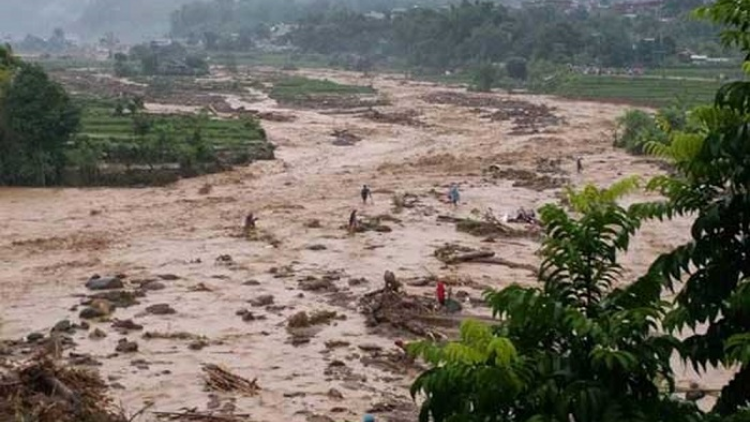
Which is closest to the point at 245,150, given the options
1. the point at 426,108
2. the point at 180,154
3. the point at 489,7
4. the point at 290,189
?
the point at 180,154

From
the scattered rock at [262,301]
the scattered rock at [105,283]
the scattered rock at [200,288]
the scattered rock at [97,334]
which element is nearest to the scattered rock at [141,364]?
the scattered rock at [97,334]

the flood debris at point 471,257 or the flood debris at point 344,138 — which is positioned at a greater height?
the flood debris at point 344,138

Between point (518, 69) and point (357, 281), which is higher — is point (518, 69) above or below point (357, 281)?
above

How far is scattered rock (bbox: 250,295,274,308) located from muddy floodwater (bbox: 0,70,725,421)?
0.46 feet

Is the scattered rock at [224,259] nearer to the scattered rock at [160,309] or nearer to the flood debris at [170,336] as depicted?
the scattered rock at [160,309]

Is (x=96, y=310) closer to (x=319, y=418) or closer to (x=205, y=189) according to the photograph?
(x=319, y=418)

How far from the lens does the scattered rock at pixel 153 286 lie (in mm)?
22266

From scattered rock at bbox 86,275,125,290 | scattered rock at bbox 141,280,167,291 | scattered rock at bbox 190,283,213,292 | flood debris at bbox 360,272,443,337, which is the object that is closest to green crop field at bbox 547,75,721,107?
flood debris at bbox 360,272,443,337

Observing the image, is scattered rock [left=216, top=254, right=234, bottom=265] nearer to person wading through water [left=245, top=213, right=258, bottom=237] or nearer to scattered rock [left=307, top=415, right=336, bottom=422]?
person wading through water [left=245, top=213, right=258, bottom=237]

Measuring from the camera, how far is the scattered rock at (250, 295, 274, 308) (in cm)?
2103

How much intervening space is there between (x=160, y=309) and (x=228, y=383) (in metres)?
5.10

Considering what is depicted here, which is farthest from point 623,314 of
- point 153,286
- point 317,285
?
point 153,286

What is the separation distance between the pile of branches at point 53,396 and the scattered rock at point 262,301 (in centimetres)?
588

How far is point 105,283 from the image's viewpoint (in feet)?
72.8
